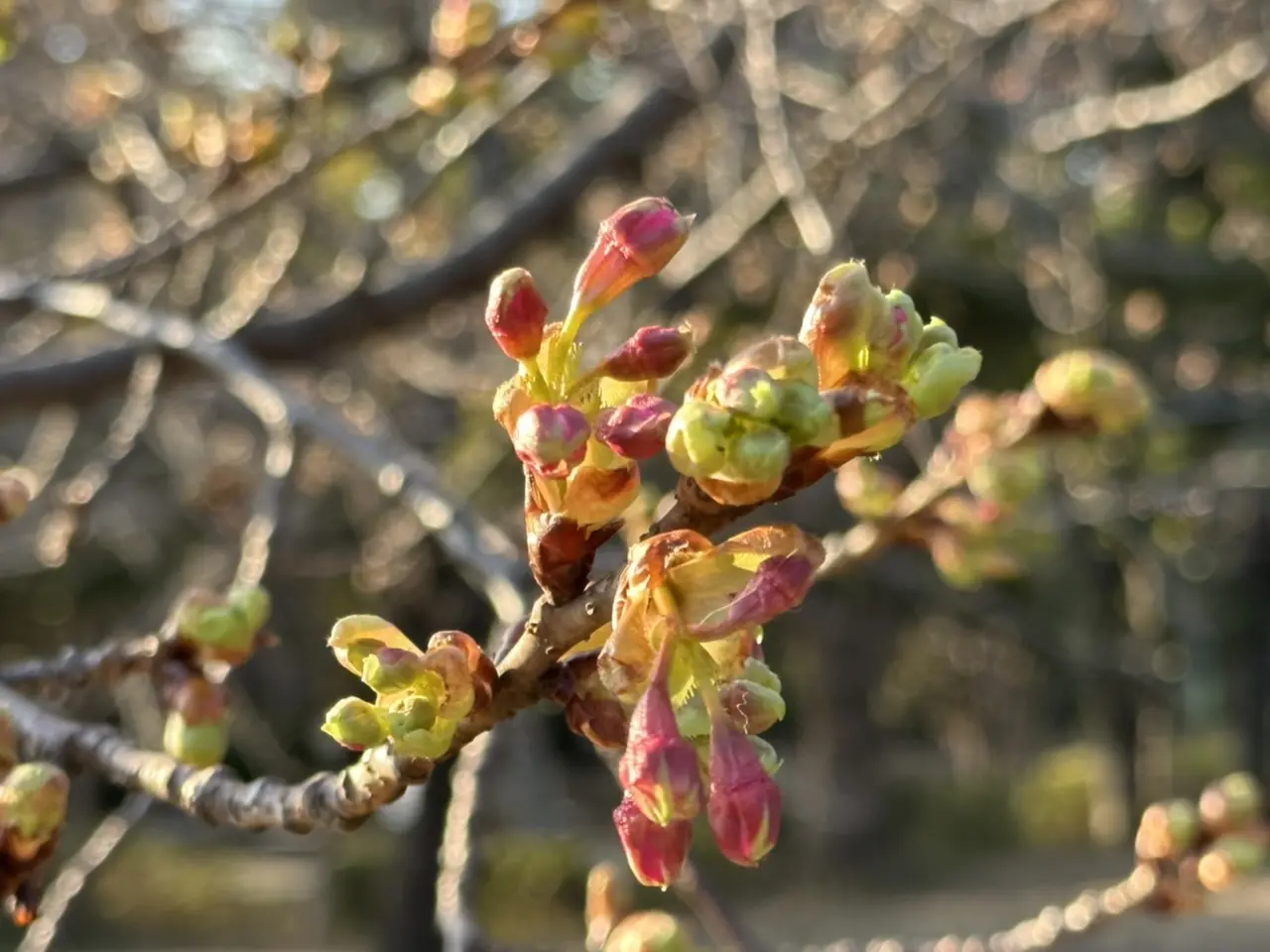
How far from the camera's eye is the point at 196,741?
977 millimetres

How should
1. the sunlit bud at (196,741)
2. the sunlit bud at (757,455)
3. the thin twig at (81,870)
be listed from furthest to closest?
1. the thin twig at (81,870)
2. the sunlit bud at (196,741)
3. the sunlit bud at (757,455)

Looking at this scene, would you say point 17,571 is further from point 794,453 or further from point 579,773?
point 579,773

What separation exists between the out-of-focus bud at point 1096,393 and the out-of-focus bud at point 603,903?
31.0 inches

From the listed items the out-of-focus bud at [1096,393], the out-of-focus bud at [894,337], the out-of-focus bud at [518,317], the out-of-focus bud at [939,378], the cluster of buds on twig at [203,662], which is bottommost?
the out-of-focus bud at [1096,393]

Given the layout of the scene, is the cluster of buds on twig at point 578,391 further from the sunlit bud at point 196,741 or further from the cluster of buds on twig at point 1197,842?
the cluster of buds on twig at point 1197,842

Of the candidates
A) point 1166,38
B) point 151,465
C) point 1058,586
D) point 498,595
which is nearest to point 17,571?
point 151,465

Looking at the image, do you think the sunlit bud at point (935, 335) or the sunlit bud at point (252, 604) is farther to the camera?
the sunlit bud at point (252, 604)

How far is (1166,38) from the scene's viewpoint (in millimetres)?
5102

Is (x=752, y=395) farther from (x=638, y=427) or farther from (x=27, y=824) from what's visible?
(x=27, y=824)

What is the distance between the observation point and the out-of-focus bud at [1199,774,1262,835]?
4.95 ft

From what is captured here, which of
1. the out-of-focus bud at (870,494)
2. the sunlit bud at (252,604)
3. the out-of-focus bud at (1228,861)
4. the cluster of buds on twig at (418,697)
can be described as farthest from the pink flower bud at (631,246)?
the out-of-focus bud at (1228,861)

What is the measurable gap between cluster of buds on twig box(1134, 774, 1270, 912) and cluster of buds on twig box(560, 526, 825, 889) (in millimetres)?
1024

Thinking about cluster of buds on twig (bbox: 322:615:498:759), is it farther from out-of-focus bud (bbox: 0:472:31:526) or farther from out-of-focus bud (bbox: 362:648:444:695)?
out-of-focus bud (bbox: 0:472:31:526)

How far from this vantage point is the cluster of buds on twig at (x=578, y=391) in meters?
0.68
